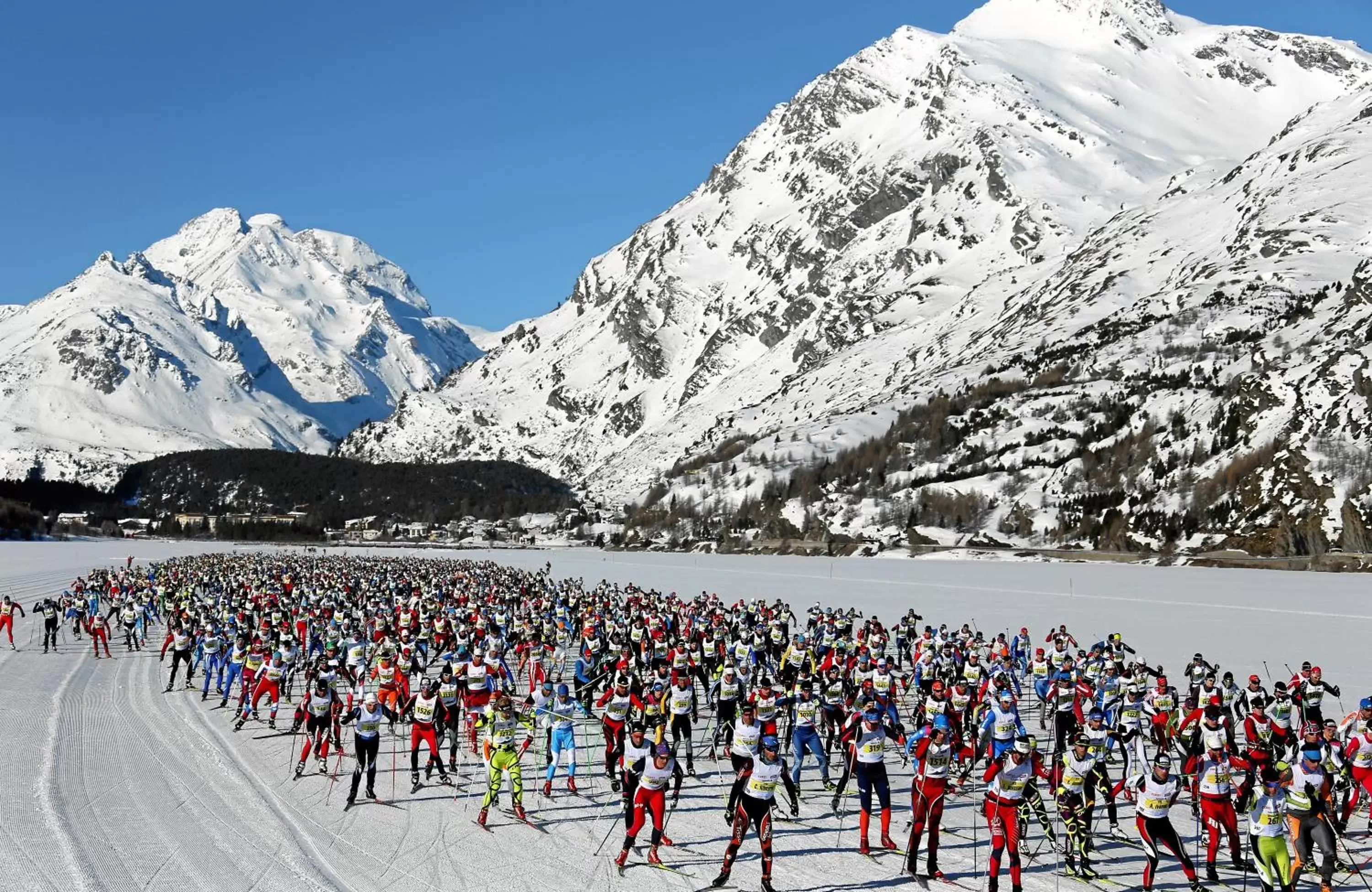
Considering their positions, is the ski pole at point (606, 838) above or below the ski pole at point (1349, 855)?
below

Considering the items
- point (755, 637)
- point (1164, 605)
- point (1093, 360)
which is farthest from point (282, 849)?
point (1093, 360)

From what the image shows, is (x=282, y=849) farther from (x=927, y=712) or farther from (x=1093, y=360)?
(x=1093, y=360)

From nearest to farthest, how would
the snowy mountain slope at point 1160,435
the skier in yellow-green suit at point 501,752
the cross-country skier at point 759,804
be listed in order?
the cross-country skier at point 759,804 → the skier in yellow-green suit at point 501,752 → the snowy mountain slope at point 1160,435

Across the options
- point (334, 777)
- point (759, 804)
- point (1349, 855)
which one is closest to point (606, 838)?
point (759, 804)

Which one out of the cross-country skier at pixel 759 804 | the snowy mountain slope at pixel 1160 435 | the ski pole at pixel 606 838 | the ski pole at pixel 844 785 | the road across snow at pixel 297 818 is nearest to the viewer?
the cross-country skier at pixel 759 804

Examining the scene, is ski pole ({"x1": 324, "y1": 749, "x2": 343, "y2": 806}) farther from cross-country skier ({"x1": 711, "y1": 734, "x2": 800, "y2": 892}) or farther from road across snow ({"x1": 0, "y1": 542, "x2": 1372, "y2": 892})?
cross-country skier ({"x1": 711, "y1": 734, "x2": 800, "y2": 892})

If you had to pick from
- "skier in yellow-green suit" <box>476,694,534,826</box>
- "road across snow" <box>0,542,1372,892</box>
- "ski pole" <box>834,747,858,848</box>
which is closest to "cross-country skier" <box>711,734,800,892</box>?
"road across snow" <box>0,542,1372,892</box>

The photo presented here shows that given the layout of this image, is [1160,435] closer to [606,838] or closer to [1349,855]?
[1349,855]

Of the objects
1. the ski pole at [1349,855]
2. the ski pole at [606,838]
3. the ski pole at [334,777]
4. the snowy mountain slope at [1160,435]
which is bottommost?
the ski pole at [606,838]

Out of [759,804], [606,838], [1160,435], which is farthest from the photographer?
[1160,435]

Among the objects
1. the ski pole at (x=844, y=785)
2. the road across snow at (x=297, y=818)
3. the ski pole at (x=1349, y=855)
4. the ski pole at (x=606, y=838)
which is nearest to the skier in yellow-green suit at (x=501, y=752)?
the road across snow at (x=297, y=818)

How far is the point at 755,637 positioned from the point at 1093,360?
149 meters

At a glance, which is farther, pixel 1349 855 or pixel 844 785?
pixel 844 785

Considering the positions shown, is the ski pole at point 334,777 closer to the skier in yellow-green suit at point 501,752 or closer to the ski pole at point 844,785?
the skier in yellow-green suit at point 501,752
